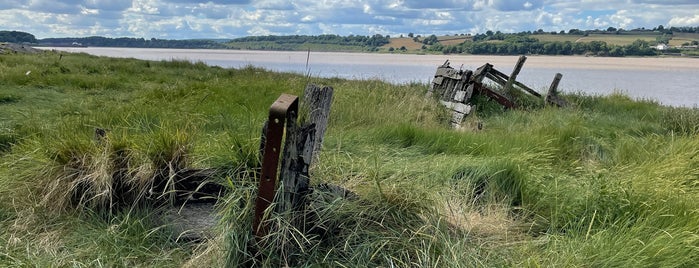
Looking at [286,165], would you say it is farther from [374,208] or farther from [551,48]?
[551,48]

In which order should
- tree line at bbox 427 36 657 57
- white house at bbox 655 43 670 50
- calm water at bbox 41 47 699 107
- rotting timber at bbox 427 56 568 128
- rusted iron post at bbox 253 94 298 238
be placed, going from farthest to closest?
white house at bbox 655 43 670 50 < tree line at bbox 427 36 657 57 < calm water at bbox 41 47 699 107 < rotting timber at bbox 427 56 568 128 < rusted iron post at bbox 253 94 298 238

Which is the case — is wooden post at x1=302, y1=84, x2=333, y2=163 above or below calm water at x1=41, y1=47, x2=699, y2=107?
above

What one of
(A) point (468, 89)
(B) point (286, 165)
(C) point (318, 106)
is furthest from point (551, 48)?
(B) point (286, 165)

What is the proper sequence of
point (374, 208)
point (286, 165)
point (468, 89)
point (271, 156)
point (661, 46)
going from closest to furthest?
point (271, 156), point (286, 165), point (374, 208), point (468, 89), point (661, 46)

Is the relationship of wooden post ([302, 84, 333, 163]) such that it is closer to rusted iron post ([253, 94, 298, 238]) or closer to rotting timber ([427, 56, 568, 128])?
rusted iron post ([253, 94, 298, 238])

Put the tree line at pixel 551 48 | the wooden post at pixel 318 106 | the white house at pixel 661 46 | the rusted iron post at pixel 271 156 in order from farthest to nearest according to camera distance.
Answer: the white house at pixel 661 46, the tree line at pixel 551 48, the wooden post at pixel 318 106, the rusted iron post at pixel 271 156

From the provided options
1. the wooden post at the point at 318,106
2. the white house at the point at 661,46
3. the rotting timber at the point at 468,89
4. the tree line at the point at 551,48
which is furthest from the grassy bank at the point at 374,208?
the white house at the point at 661,46

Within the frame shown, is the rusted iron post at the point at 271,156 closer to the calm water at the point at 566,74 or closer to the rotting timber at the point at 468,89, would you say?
the calm water at the point at 566,74

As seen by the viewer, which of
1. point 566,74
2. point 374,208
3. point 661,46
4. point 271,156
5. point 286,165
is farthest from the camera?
point 661,46

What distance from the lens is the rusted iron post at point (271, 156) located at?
313 cm

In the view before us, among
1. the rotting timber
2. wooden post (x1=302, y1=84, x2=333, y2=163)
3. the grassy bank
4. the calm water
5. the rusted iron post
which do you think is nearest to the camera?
the rusted iron post

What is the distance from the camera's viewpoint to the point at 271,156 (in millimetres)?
3209

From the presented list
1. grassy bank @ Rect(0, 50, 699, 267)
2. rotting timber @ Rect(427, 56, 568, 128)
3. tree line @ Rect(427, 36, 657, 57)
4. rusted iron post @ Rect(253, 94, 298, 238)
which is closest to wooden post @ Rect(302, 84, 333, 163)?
rusted iron post @ Rect(253, 94, 298, 238)

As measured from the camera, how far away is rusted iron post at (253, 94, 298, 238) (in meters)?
3.13
